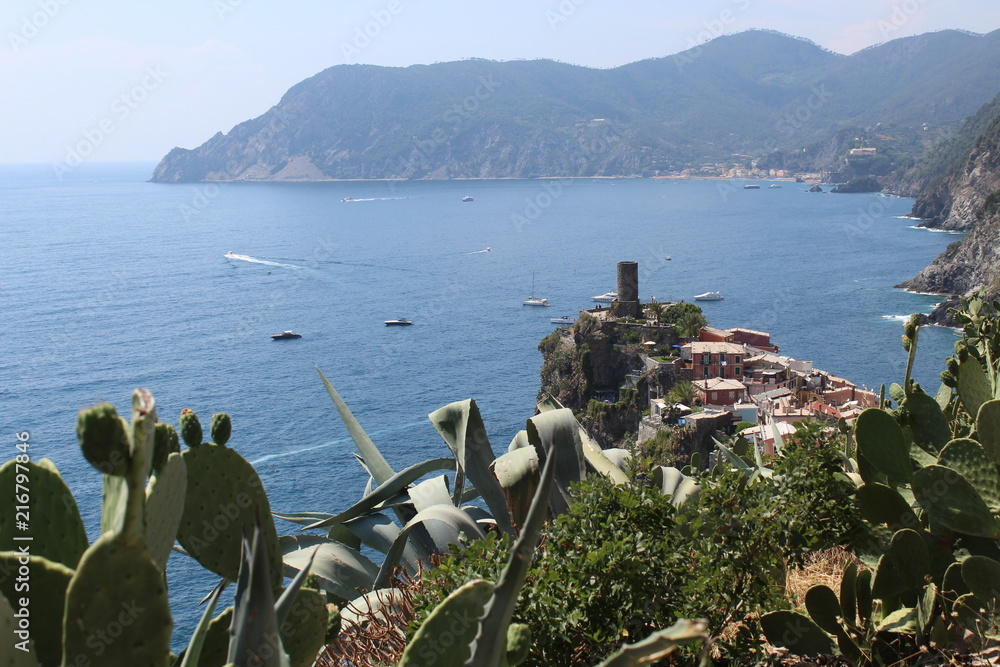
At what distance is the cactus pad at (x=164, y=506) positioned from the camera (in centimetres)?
181

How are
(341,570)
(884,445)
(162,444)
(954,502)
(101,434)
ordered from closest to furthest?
(101,434) → (162,444) → (954,502) → (884,445) → (341,570)

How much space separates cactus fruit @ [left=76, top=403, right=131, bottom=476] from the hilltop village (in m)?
27.9

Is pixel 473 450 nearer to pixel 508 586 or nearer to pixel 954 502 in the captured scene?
pixel 954 502

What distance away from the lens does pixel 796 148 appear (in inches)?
6969

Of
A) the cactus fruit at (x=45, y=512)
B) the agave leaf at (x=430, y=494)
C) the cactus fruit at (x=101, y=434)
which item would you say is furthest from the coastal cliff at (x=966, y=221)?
the cactus fruit at (x=101, y=434)

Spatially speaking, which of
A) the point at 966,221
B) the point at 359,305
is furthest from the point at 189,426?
the point at 966,221

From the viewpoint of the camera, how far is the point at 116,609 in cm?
136

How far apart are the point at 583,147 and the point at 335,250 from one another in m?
105

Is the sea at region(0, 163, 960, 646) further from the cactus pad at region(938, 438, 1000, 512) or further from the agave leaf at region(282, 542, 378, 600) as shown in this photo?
the cactus pad at region(938, 438, 1000, 512)

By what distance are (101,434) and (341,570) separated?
2.52 metres

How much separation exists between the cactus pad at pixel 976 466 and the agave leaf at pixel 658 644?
6.71ft

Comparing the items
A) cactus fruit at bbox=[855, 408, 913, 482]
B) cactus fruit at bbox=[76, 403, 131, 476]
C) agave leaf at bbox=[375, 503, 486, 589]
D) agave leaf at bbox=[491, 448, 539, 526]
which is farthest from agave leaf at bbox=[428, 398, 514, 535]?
cactus fruit at bbox=[76, 403, 131, 476]

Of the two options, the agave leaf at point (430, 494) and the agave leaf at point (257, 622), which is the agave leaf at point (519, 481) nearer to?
the agave leaf at point (430, 494)

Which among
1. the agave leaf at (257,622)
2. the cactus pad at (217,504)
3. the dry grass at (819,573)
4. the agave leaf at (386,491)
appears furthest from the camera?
the dry grass at (819,573)
